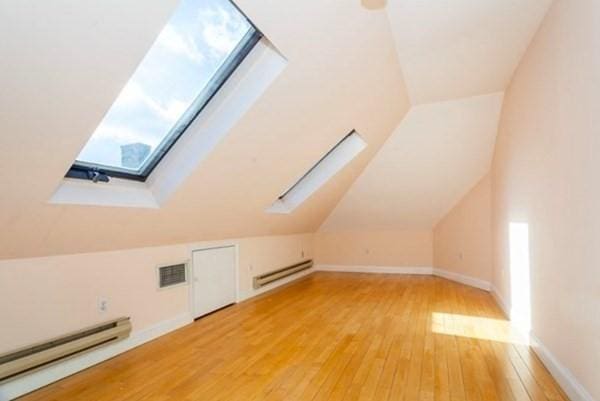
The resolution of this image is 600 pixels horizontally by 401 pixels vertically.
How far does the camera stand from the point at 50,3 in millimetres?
1249

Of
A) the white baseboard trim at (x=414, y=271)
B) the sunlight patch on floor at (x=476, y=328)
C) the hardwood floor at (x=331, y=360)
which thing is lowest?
the sunlight patch on floor at (x=476, y=328)

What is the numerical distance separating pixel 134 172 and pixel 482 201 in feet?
16.5

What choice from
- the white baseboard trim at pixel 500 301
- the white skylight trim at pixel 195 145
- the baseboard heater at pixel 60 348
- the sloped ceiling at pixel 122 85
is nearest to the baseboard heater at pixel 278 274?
the sloped ceiling at pixel 122 85

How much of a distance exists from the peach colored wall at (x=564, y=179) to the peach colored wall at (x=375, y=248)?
11.0ft

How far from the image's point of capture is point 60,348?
2436mm

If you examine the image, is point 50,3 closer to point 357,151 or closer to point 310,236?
point 357,151

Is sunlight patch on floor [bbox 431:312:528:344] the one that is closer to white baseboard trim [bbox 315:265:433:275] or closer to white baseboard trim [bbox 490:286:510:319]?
white baseboard trim [bbox 490:286:510:319]

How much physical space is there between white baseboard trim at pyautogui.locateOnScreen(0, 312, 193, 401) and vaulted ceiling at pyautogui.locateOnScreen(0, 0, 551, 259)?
32.2 inches

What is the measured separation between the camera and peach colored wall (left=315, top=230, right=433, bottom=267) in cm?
661

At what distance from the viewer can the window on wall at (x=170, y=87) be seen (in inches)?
77.0

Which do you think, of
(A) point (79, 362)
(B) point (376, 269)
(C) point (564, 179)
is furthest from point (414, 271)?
(A) point (79, 362)

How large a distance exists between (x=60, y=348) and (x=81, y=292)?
0.41 metres

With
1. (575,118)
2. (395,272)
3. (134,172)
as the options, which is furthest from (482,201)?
(134,172)

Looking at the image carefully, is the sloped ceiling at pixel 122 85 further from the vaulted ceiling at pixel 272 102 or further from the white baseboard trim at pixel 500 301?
the white baseboard trim at pixel 500 301
